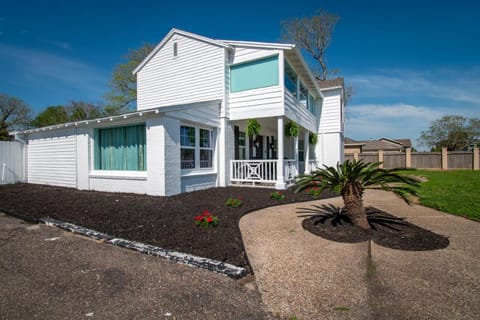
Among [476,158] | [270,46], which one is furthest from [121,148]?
[476,158]

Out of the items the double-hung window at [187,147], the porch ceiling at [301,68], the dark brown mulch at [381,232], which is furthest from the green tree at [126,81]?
the dark brown mulch at [381,232]

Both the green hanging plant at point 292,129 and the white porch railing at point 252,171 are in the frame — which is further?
the green hanging plant at point 292,129

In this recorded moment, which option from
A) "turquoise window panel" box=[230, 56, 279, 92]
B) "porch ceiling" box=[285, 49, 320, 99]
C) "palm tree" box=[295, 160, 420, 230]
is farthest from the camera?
"porch ceiling" box=[285, 49, 320, 99]

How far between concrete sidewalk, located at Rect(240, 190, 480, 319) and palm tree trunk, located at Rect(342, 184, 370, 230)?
74 cm

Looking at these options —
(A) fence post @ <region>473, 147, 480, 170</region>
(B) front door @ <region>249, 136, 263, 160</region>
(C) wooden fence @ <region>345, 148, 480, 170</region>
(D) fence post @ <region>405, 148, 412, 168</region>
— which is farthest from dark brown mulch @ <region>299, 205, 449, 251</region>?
(A) fence post @ <region>473, 147, 480, 170</region>

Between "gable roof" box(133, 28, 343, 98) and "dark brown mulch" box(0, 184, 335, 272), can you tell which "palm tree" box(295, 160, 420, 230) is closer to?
"dark brown mulch" box(0, 184, 335, 272)

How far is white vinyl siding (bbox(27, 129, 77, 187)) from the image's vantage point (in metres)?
9.83

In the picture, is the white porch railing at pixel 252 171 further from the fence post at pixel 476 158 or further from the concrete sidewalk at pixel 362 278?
the fence post at pixel 476 158

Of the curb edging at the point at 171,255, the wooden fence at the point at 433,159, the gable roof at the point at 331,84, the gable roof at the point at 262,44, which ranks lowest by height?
the curb edging at the point at 171,255

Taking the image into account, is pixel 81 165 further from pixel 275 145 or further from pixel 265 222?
pixel 275 145

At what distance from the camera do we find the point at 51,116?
30.6m

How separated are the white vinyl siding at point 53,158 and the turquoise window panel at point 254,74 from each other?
7131mm

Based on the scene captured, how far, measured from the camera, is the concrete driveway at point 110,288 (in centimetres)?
205

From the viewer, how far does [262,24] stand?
44.2ft
